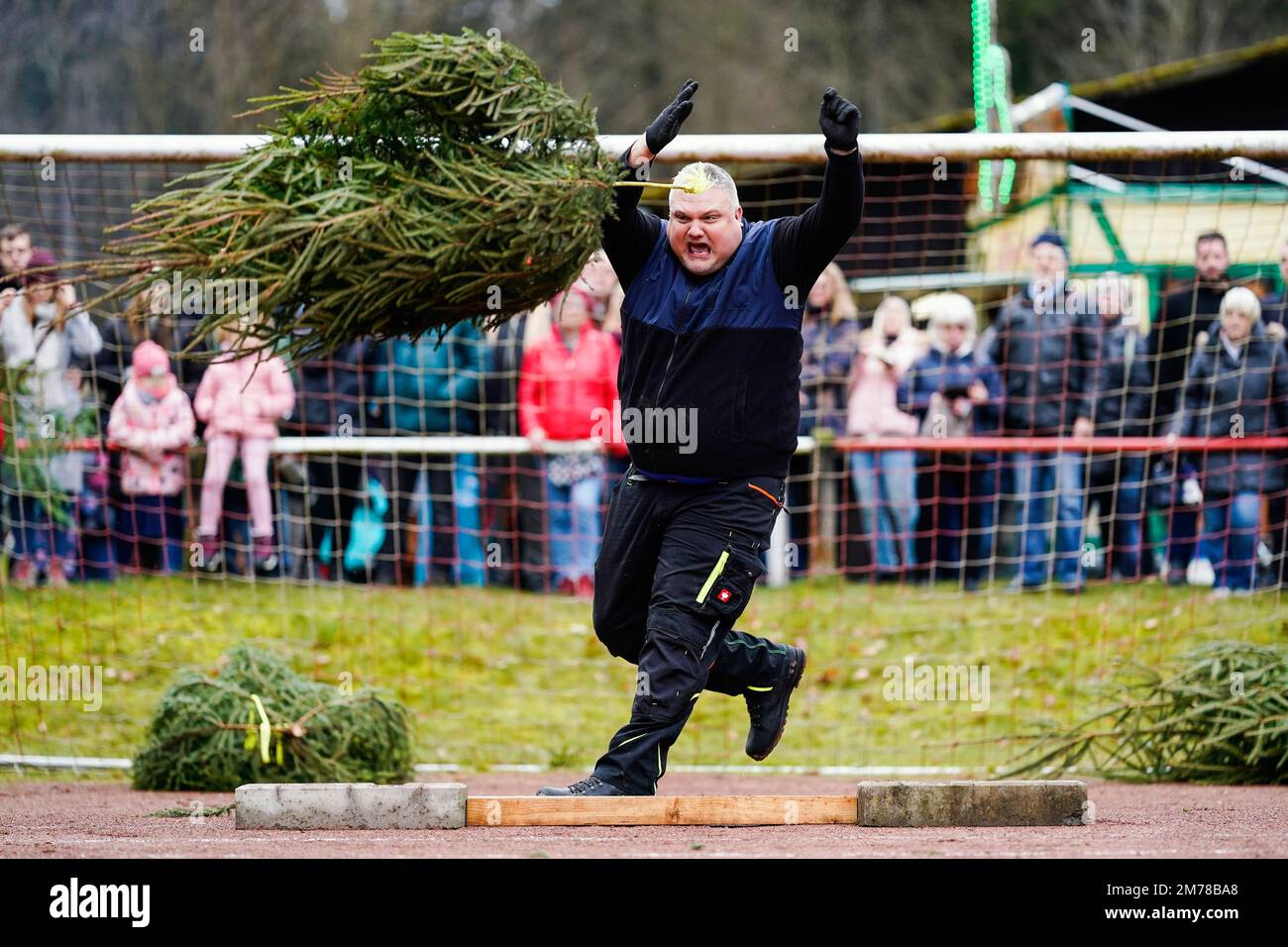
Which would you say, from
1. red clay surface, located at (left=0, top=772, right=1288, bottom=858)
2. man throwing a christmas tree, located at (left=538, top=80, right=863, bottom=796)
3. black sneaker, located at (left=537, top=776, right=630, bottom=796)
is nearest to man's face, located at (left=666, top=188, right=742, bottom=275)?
man throwing a christmas tree, located at (left=538, top=80, right=863, bottom=796)

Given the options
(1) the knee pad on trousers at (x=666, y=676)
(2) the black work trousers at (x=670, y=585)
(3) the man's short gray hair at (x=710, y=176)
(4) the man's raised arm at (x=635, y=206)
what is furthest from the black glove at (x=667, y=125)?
(1) the knee pad on trousers at (x=666, y=676)

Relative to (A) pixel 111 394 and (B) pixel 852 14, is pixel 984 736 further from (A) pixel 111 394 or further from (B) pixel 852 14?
(B) pixel 852 14

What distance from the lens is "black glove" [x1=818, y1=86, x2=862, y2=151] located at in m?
5.74

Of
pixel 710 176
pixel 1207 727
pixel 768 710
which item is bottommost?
pixel 1207 727

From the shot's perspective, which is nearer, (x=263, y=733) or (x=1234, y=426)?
(x=263, y=733)

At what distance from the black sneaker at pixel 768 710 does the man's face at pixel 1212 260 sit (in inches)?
196

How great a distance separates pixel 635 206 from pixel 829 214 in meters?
0.72

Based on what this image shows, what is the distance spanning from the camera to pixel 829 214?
19.4ft

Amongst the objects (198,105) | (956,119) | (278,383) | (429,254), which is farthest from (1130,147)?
(198,105)

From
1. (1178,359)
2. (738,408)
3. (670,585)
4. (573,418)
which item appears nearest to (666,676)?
(670,585)

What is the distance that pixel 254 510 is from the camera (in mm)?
10742

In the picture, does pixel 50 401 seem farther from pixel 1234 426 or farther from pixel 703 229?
pixel 1234 426

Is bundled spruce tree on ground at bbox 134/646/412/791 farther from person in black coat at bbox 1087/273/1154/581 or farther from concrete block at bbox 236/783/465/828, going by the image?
person in black coat at bbox 1087/273/1154/581

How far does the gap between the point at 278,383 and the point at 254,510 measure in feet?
2.64
